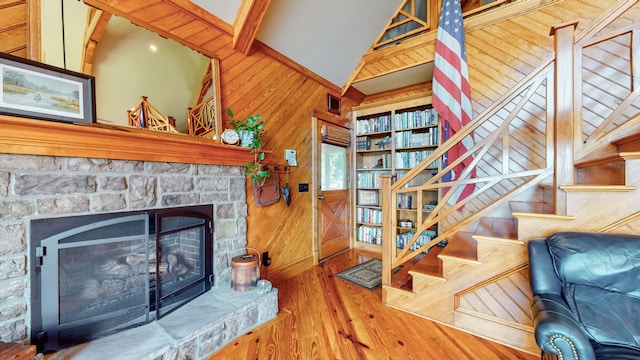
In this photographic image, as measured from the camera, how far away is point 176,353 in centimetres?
136

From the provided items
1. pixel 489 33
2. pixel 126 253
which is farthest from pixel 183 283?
pixel 489 33

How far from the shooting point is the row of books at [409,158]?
3.29 meters

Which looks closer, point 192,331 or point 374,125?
point 192,331

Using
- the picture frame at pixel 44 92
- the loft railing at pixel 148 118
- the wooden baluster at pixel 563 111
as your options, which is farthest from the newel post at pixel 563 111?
the picture frame at pixel 44 92

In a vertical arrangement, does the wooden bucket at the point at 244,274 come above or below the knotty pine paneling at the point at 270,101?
below

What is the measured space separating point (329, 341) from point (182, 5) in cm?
268

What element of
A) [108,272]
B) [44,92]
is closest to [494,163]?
[108,272]

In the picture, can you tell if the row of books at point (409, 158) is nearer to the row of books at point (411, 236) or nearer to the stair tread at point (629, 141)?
the row of books at point (411, 236)

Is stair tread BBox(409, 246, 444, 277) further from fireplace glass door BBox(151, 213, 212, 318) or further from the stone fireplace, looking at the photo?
fireplace glass door BBox(151, 213, 212, 318)

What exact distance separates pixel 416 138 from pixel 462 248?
176cm

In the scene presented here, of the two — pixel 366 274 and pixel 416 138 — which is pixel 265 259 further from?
pixel 416 138

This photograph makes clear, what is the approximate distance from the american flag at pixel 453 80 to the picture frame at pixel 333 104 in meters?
1.35

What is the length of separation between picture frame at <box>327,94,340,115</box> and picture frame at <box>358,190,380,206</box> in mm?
1335

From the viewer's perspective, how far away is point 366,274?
9.12ft
